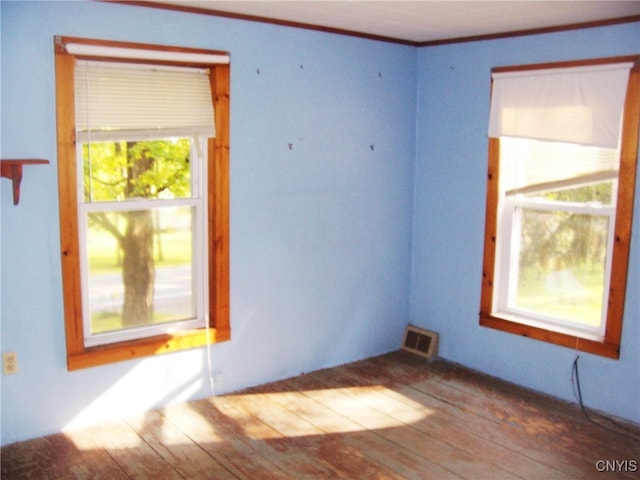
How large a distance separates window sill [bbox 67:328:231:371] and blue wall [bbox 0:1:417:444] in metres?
0.06

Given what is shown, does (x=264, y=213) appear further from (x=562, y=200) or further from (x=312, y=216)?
(x=562, y=200)

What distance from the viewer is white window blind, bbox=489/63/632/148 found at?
3.80m

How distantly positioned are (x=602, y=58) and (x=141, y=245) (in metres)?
3.01

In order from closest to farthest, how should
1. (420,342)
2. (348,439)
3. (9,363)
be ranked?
1. (9,363)
2. (348,439)
3. (420,342)

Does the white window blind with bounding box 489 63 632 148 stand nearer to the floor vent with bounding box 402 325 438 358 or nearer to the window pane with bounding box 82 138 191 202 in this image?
the floor vent with bounding box 402 325 438 358

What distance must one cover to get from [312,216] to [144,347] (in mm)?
1447

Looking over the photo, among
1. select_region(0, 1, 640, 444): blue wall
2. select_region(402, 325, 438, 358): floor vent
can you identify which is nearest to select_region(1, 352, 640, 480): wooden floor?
select_region(0, 1, 640, 444): blue wall

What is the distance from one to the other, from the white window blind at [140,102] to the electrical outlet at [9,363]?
4.00 ft

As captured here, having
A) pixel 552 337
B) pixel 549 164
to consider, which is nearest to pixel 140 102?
pixel 549 164

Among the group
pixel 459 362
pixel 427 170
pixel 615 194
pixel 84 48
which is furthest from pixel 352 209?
pixel 84 48

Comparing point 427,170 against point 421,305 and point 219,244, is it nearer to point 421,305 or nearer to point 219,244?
point 421,305

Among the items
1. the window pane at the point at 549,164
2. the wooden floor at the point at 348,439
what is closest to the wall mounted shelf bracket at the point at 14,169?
the wooden floor at the point at 348,439

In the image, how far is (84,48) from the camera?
337 centimetres

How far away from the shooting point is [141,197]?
151 inches
